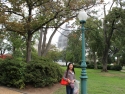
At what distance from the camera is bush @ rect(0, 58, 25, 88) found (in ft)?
33.2

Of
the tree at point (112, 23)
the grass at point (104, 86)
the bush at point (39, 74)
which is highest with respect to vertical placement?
the tree at point (112, 23)

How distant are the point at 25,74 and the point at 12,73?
0.69m

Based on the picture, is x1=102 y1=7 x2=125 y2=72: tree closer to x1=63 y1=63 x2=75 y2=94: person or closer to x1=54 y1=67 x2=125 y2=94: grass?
x1=54 y1=67 x2=125 y2=94: grass

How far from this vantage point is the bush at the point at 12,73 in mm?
10109

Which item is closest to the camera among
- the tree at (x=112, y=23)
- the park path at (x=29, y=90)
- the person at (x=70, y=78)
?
the person at (x=70, y=78)

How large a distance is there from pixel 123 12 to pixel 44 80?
1714cm

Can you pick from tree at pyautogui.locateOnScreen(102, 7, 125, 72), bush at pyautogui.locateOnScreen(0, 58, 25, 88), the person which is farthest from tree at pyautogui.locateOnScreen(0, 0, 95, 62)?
tree at pyautogui.locateOnScreen(102, 7, 125, 72)

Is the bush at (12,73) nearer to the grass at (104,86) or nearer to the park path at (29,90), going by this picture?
the park path at (29,90)

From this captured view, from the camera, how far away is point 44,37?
18234 mm

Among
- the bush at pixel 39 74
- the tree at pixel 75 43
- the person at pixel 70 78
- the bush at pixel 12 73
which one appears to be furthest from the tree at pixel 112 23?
the person at pixel 70 78

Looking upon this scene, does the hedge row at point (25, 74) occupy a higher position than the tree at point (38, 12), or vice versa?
the tree at point (38, 12)

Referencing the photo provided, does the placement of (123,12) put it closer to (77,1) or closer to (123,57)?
(77,1)

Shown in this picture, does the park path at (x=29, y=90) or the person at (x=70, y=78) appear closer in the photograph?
the person at (x=70, y=78)

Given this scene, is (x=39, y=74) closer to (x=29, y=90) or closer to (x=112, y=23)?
(x=29, y=90)
